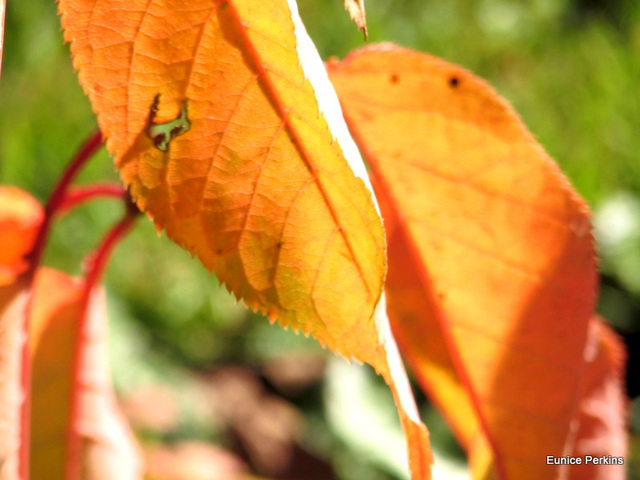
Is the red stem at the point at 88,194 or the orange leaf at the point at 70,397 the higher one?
the red stem at the point at 88,194

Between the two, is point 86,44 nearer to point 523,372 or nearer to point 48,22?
point 523,372

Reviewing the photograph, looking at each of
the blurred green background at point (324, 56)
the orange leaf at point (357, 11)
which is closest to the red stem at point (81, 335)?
the orange leaf at point (357, 11)

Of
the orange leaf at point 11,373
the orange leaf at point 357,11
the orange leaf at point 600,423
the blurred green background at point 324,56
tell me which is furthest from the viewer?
the blurred green background at point 324,56

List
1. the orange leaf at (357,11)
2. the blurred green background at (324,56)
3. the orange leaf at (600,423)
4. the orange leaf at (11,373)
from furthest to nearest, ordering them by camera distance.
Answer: the blurred green background at (324,56) → the orange leaf at (600,423) → the orange leaf at (11,373) → the orange leaf at (357,11)

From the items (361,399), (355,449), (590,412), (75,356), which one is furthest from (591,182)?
(75,356)

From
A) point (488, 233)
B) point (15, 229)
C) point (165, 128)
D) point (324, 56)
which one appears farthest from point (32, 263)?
point (324, 56)

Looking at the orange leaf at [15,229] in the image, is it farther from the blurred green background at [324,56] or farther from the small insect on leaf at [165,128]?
the blurred green background at [324,56]

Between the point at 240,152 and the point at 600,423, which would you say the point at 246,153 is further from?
the point at 600,423
